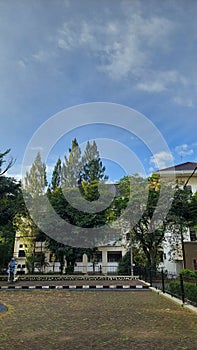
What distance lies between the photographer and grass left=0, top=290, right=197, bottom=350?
3576 millimetres

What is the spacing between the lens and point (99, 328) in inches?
178

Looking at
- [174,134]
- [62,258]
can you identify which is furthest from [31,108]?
[62,258]

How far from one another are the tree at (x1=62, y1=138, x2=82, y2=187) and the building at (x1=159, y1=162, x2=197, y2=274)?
8751 mm

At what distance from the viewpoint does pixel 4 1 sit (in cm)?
819

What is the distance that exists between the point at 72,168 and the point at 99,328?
2314 cm

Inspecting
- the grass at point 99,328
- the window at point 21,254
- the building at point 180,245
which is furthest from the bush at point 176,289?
the window at point 21,254

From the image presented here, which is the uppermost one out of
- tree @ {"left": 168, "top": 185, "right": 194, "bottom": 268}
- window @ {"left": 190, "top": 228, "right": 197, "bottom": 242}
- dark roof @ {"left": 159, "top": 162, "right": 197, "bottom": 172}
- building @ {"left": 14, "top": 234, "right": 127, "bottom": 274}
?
dark roof @ {"left": 159, "top": 162, "right": 197, "bottom": 172}

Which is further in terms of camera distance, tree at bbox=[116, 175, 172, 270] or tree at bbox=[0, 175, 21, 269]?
tree at bbox=[0, 175, 21, 269]

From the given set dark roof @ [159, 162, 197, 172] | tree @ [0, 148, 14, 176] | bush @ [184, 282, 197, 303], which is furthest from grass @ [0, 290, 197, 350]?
dark roof @ [159, 162, 197, 172]

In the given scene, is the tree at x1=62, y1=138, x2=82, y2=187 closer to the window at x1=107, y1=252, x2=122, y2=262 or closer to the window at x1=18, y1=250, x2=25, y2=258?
the window at x1=107, y1=252, x2=122, y2=262

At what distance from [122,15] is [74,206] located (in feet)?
49.8

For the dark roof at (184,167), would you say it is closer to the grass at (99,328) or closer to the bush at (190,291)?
the bush at (190,291)

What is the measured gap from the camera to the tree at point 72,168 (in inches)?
1050

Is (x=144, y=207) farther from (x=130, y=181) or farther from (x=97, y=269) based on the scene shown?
(x=97, y=269)
